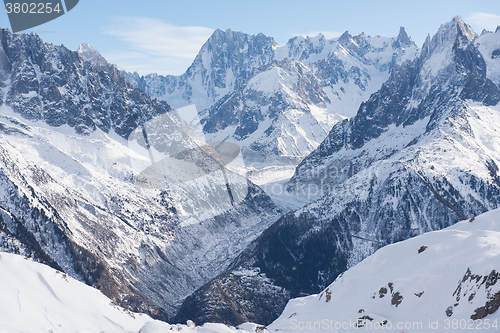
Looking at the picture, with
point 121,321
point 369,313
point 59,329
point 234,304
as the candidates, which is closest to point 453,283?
point 369,313

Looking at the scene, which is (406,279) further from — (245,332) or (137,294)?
(137,294)

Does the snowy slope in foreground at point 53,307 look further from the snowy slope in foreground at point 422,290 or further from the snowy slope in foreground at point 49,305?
the snowy slope in foreground at point 422,290

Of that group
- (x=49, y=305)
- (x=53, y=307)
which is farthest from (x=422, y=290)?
(x=49, y=305)

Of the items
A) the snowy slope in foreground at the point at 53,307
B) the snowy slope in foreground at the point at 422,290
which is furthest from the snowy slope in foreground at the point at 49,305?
the snowy slope in foreground at the point at 422,290

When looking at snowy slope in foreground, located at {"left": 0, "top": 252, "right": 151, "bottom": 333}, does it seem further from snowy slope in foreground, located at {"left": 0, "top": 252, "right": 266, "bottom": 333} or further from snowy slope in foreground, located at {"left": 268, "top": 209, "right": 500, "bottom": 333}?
snowy slope in foreground, located at {"left": 268, "top": 209, "right": 500, "bottom": 333}

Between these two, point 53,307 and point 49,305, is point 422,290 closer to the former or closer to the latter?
point 53,307
